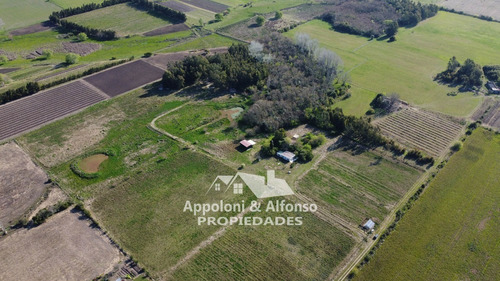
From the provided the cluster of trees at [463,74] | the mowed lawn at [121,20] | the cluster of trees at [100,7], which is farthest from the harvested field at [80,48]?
the cluster of trees at [463,74]

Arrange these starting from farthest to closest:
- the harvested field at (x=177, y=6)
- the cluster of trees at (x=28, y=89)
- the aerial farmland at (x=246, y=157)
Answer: the harvested field at (x=177, y=6) → the cluster of trees at (x=28, y=89) → the aerial farmland at (x=246, y=157)

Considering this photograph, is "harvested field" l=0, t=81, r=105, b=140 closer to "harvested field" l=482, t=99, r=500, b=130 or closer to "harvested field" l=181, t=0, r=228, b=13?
"harvested field" l=181, t=0, r=228, b=13

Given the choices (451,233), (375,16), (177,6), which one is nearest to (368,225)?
(451,233)

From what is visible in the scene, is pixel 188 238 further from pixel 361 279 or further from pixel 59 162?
pixel 59 162

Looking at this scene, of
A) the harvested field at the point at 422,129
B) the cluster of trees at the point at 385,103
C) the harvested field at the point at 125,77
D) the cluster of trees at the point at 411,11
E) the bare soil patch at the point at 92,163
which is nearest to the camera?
the bare soil patch at the point at 92,163

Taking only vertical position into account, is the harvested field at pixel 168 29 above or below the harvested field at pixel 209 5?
below

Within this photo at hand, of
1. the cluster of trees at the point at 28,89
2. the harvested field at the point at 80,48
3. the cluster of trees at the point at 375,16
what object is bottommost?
the cluster of trees at the point at 28,89

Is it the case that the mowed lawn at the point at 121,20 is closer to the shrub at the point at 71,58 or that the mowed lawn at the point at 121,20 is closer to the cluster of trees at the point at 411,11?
the shrub at the point at 71,58
